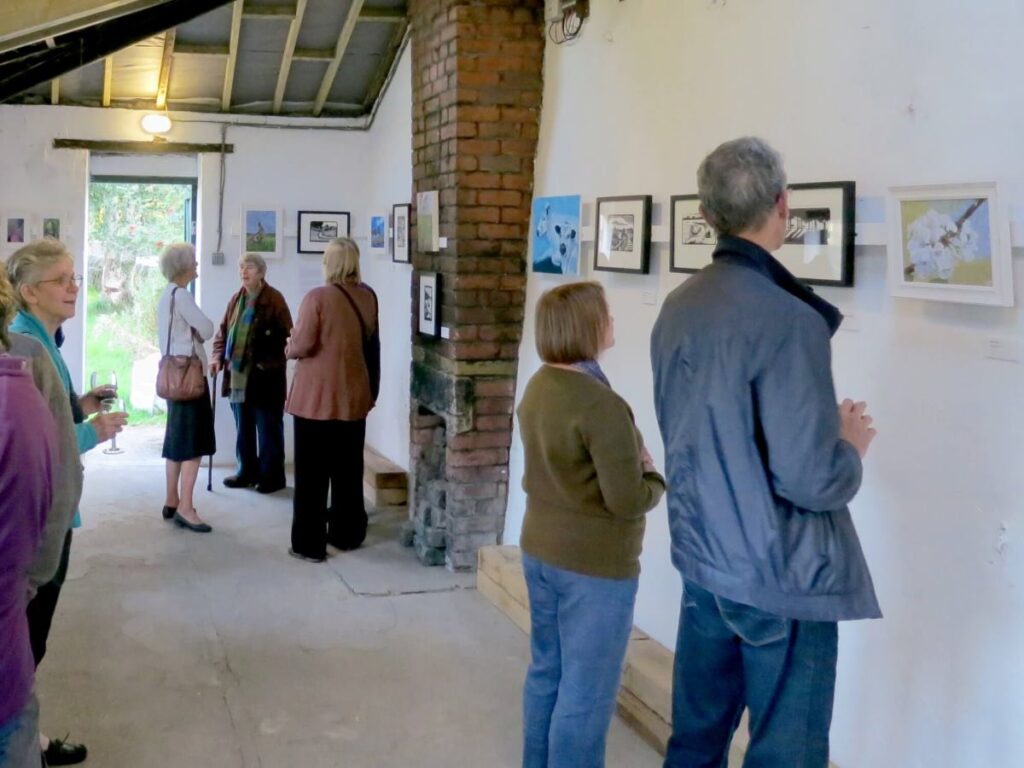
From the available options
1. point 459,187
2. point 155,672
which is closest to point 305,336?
point 459,187

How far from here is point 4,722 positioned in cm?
177

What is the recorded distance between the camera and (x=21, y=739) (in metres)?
1.82

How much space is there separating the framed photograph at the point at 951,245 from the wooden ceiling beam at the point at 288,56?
487 cm

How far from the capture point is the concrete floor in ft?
11.8

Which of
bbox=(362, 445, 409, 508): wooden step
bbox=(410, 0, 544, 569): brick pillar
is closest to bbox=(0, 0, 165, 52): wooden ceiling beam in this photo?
bbox=(410, 0, 544, 569): brick pillar

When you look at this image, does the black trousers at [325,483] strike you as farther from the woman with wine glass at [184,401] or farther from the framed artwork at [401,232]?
the framed artwork at [401,232]

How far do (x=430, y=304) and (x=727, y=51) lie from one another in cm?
236

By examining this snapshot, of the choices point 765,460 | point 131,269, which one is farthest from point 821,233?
point 131,269

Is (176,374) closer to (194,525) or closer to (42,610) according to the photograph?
(194,525)

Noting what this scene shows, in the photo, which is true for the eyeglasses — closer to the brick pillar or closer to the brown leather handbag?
the brick pillar

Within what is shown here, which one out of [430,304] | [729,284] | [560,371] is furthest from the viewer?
[430,304]

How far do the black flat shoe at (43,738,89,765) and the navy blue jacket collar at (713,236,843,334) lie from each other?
2.59 meters

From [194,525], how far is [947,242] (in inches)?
185

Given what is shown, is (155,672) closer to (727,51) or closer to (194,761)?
(194,761)
